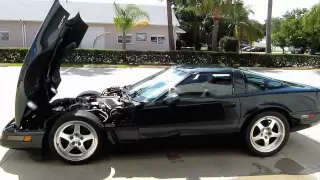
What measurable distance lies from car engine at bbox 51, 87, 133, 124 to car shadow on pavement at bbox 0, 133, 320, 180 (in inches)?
19.2

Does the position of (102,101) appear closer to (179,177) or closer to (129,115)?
(129,115)

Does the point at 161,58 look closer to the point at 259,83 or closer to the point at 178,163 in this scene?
the point at 259,83

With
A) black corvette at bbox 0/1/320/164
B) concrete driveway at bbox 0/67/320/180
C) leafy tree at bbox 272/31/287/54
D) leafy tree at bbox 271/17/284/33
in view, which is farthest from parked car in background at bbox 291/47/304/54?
black corvette at bbox 0/1/320/164

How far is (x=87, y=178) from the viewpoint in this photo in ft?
12.0

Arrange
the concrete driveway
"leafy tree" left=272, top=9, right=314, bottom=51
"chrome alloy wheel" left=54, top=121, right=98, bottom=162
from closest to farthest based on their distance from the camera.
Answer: the concrete driveway → "chrome alloy wheel" left=54, top=121, right=98, bottom=162 → "leafy tree" left=272, top=9, right=314, bottom=51

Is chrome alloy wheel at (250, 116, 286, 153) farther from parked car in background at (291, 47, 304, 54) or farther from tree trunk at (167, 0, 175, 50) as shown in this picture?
parked car in background at (291, 47, 304, 54)

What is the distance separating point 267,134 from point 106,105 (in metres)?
2.25

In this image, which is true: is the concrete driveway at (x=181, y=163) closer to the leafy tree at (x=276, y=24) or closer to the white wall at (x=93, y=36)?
the white wall at (x=93, y=36)

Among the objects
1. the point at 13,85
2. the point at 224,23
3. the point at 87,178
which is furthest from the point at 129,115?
the point at 224,23

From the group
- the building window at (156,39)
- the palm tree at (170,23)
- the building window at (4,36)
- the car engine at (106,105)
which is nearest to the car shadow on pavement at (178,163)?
the car engine at (106,105)

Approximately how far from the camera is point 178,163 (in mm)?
4172

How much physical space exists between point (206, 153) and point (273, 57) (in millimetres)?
19801

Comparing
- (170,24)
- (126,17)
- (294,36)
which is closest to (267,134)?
(170,24)

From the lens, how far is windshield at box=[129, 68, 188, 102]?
4.34m
